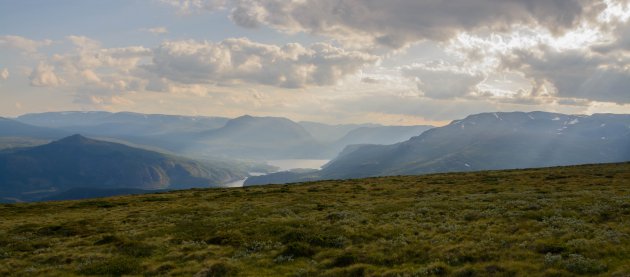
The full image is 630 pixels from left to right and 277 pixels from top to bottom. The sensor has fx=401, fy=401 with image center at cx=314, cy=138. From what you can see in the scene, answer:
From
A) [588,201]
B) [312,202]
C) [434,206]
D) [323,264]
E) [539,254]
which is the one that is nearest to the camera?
[539,254]

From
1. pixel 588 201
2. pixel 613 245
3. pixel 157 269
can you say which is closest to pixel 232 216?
pixel 157 269

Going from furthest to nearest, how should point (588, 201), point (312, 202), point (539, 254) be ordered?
point (312, 202)
point (588, 201)
point (539, 254)

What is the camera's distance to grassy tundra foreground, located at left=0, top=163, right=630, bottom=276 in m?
20.9

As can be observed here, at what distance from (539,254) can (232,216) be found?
27012 millimetres

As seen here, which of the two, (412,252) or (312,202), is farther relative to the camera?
(312,202)

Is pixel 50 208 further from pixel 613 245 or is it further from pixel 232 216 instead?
pixel 613 245

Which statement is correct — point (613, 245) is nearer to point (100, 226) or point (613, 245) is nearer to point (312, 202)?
point (312, 202)

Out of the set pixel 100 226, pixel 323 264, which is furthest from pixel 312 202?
pixel 323 264

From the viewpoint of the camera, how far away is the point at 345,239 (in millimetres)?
27766

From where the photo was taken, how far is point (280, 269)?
22.2 metres

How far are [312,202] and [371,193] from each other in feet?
35.5

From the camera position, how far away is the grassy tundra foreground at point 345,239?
2088 cm

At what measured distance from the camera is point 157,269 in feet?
75.5

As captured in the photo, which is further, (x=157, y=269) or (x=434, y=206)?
(x=434, y=206)
